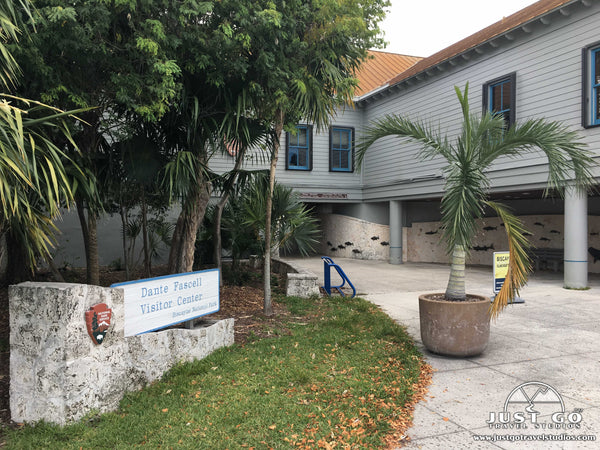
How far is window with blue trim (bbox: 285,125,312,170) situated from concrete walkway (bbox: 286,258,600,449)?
9.69 meters

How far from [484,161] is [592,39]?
24.2 feet

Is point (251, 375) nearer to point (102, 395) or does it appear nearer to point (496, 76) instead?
point (102, 395)

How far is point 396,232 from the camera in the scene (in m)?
17.4

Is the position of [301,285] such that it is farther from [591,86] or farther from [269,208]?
[591,86]

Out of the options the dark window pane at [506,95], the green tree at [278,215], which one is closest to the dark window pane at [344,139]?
the dark window pane at [506,95]

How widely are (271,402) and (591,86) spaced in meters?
10.6

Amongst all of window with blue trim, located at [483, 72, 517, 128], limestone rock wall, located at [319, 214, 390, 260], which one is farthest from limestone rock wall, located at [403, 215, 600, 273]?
window with blue trim, located at [483, 72, 517, 128]

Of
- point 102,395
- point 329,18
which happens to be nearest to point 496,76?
point 329,18

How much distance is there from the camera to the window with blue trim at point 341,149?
736 inches

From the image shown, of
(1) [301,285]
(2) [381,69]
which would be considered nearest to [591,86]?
(1) [301,285]

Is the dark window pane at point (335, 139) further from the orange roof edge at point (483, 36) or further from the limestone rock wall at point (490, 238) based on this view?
the limestone rock wall at point (490, 238)

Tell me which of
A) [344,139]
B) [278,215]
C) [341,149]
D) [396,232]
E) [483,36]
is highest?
[483,36]

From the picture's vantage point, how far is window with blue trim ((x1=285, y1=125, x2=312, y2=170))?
59.1 ft

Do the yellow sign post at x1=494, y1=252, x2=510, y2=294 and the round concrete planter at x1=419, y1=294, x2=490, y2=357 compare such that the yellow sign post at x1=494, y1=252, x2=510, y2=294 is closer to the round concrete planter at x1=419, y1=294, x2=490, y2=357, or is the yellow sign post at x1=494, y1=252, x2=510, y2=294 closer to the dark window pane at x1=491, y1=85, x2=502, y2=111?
the round concrete planter at x1=419, y1=294, x2=490, y2=357
